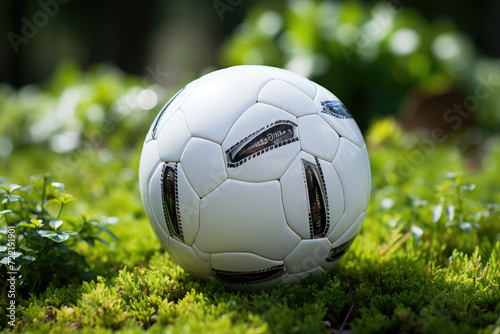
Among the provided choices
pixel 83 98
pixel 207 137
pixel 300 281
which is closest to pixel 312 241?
pixel 300 281

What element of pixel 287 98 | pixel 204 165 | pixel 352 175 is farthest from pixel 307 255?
pixel 287 98

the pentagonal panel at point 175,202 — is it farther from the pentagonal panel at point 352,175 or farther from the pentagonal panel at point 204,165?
the pentagonal panel at point 352,175

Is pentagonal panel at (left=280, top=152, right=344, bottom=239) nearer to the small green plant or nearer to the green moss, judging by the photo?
the green moss

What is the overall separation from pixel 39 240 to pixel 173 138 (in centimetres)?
118

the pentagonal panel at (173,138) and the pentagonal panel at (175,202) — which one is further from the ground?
the pentagonal panel at (173,138)

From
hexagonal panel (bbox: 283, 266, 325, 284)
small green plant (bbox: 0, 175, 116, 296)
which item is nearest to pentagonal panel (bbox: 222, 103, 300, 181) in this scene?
hexagonal panel (bbox: 283, 266, 325, 284)

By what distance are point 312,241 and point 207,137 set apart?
0.82 metres

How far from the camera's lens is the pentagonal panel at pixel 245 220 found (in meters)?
2.43

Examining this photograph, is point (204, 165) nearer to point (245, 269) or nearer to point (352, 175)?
point (245, 269)

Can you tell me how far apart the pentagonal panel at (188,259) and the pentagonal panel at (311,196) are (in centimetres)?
59

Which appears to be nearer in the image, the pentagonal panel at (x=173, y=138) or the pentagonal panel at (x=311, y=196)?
the pentagonal panel at (x=311, y=196)

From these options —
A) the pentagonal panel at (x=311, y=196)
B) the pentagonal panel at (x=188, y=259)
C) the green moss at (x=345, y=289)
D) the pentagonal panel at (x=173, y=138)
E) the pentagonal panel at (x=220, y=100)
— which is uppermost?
the pentagonal panel at (x=220, y=100)

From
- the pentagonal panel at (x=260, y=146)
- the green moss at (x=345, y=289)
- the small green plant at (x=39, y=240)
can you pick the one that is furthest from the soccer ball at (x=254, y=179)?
the small green plant at (x=39, y=240)

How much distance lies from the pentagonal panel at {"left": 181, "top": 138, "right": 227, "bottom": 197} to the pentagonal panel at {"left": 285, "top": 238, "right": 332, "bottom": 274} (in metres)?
0.59
